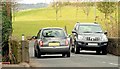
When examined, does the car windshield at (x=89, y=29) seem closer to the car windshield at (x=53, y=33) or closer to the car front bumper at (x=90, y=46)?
the car front bumper at (x=90, y=46)

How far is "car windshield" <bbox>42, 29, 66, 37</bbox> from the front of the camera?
2202 cm

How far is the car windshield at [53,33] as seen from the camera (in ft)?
72.2

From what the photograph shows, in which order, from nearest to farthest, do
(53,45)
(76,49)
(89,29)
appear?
(53,45), (76,49), (89,29)

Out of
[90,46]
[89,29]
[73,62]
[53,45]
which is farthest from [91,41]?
[73,62]

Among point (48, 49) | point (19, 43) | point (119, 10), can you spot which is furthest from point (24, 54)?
point (119, 10)

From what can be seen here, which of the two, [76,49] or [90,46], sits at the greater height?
[90,46]

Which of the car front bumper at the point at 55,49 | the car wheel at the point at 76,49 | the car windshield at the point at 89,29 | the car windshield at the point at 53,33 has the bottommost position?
the car wheel at the point at 76,49

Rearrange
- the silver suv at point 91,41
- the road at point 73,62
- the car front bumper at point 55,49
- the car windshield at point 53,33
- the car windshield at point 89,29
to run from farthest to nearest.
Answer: the car windshield at point 89,29
the silver suv at point 91,41
the car windshield at point 53,33
the car front bumper at point 55,49
the road at point 73,62

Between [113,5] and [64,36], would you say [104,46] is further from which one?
[113,5]

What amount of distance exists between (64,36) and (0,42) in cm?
589

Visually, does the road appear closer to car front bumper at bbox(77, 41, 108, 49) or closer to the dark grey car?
the dark grey car

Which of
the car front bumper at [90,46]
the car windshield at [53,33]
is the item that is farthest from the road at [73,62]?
the car front bumper at [90,46]

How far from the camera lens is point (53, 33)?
22.1 meters

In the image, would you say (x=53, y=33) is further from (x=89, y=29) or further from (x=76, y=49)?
(x=89, y=29)
